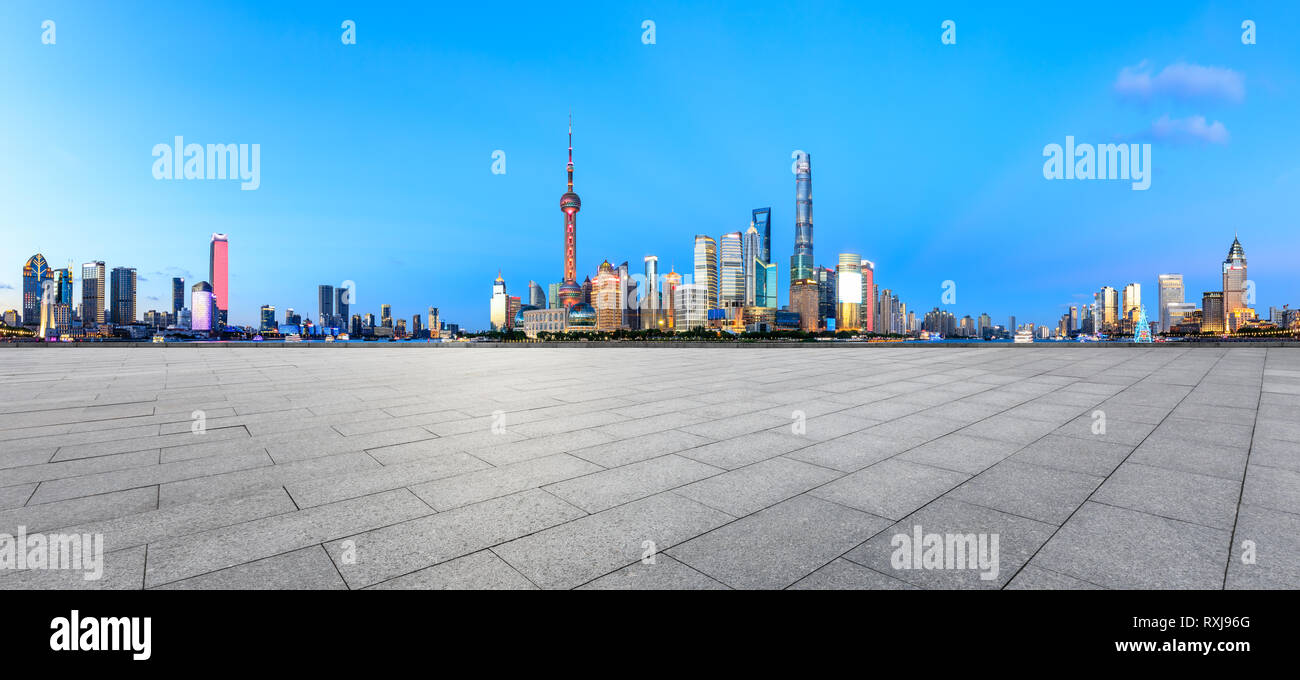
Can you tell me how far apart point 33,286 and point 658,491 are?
862ft

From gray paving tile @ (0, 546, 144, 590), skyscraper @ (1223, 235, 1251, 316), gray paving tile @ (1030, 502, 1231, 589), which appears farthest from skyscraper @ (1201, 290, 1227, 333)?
gray paving tile @ (0, 546, 144, 590)

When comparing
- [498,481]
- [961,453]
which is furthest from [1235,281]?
[498,481]

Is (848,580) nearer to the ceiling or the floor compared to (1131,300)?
nearer to the floor

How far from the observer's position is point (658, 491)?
529 cm

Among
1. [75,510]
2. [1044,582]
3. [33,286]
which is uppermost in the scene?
[33,286]

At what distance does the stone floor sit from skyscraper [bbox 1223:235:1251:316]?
214109 millimetres

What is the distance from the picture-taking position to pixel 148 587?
133 inches

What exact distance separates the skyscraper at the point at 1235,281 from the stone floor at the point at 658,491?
214109 mm

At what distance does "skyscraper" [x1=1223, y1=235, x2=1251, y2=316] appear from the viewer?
6068 inches

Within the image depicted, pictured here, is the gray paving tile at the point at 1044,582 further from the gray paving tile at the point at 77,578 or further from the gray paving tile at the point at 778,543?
the gray paving tile at the point at 77,578

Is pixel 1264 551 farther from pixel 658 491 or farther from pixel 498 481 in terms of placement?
pixel 498 481
